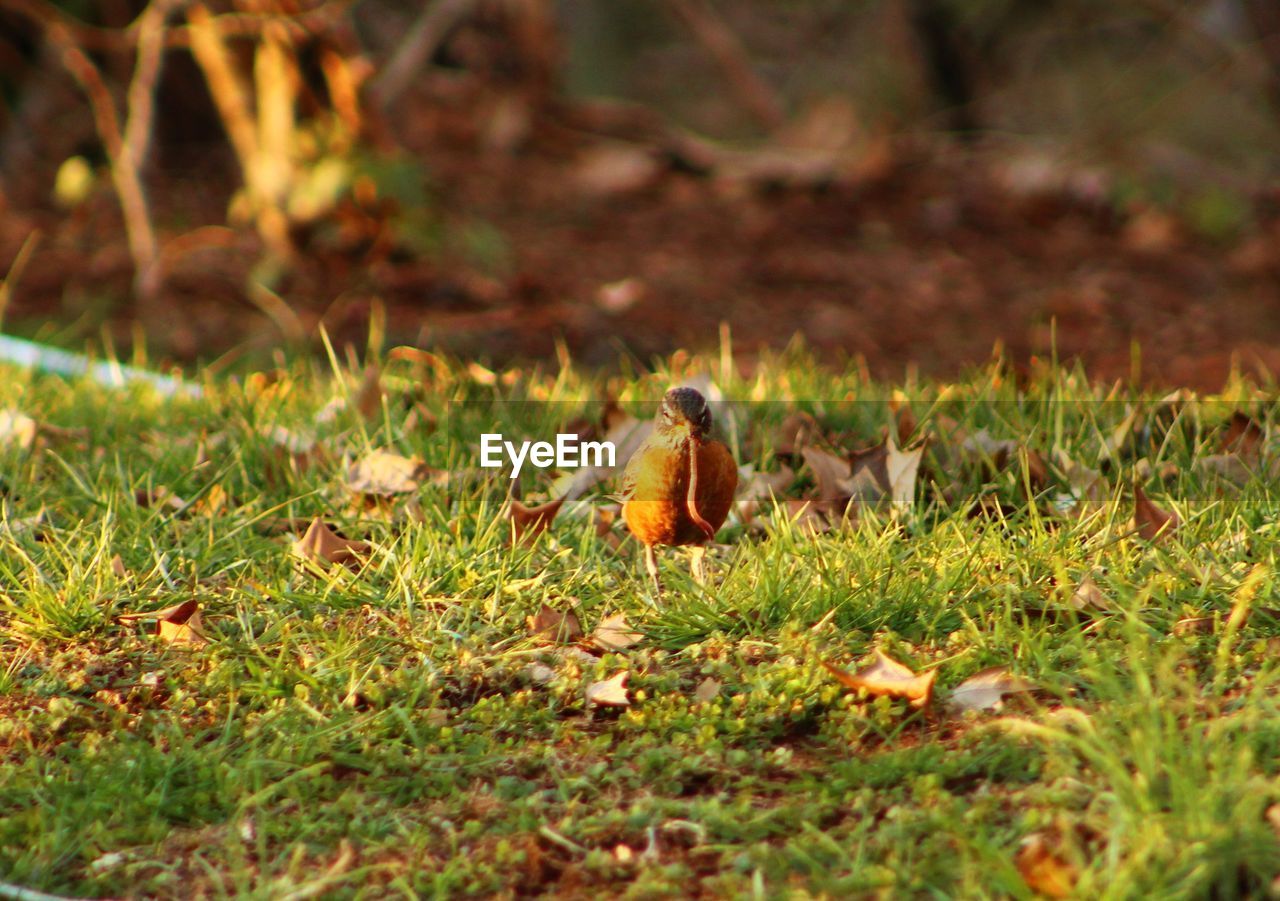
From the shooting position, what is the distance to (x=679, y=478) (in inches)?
90.6

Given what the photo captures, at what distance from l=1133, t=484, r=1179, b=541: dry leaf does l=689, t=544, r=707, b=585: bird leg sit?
2.74 feet

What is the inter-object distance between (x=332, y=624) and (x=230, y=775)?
53 centimetres

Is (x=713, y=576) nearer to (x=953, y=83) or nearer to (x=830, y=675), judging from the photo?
(x=830, y=675)

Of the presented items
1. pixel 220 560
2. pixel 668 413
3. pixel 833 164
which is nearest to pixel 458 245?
pixel 833 164

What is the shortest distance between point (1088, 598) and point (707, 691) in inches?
27.4

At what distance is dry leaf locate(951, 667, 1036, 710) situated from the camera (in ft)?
6.93

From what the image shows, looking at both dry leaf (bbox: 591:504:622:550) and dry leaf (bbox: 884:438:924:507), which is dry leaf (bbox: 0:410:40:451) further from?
dry leaf (bbox: 884:438:924:507)

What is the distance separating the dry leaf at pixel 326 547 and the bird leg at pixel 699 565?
67 centimetres

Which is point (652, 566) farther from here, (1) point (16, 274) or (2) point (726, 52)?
(2) point (726, 52)

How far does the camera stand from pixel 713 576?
2.58 m

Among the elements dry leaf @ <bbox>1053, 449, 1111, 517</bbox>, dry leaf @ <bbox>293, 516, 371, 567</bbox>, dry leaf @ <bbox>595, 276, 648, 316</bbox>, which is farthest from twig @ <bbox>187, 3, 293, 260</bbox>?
dry leaf @ <bbox>1053, 449, 1111, 517</bbox>

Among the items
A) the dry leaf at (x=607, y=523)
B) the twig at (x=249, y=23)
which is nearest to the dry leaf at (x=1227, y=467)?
the dry leaf at (x=607, y=523)

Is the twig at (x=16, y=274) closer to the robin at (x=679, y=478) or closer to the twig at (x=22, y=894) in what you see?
the robin at (x=679, y=478)

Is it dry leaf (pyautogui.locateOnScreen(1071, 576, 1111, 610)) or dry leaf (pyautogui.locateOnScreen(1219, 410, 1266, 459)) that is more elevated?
dry leaf (pyautogui.locateOnScreen(1219, 410, 1266, 459))
